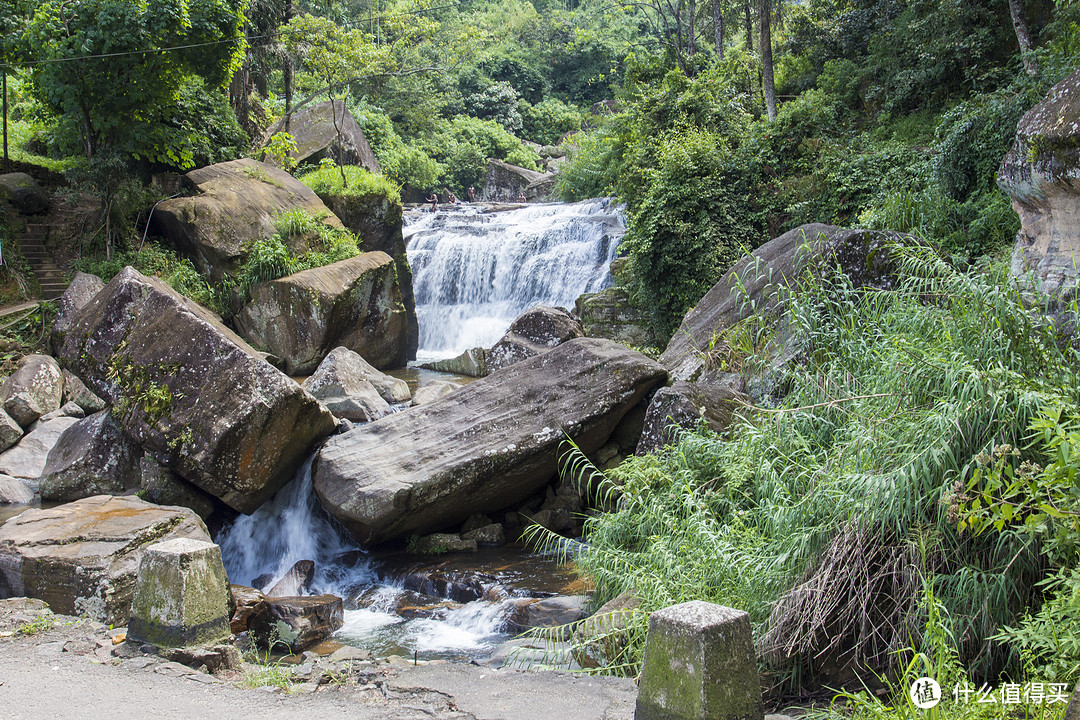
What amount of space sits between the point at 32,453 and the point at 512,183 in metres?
24.6

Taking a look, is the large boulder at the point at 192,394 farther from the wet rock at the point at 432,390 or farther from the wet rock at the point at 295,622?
the wet rock at the point at 432,390

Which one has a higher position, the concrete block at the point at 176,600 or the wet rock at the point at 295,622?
the concrete block at the point at 176,600

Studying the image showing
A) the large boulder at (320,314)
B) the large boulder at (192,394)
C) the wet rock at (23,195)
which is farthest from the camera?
the wet rock at (23,195)

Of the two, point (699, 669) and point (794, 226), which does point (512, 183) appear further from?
point (699, 669)

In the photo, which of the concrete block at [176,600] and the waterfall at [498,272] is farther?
the waterfall at [498,272]

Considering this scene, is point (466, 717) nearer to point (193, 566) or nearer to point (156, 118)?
point (193, 566)

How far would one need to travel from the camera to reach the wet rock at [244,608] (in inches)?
223

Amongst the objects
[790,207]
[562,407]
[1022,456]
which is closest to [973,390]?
[1022,456]

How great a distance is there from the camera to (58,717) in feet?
11.0

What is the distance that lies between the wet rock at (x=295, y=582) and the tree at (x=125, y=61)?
10.1 metres

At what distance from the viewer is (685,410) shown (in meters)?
6.56

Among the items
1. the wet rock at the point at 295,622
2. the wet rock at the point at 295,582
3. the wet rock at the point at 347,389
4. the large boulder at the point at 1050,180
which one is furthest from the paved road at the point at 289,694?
the wet rock at the point at 347,389

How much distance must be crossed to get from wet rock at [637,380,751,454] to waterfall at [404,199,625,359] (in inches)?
367

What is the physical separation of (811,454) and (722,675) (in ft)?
7.89
